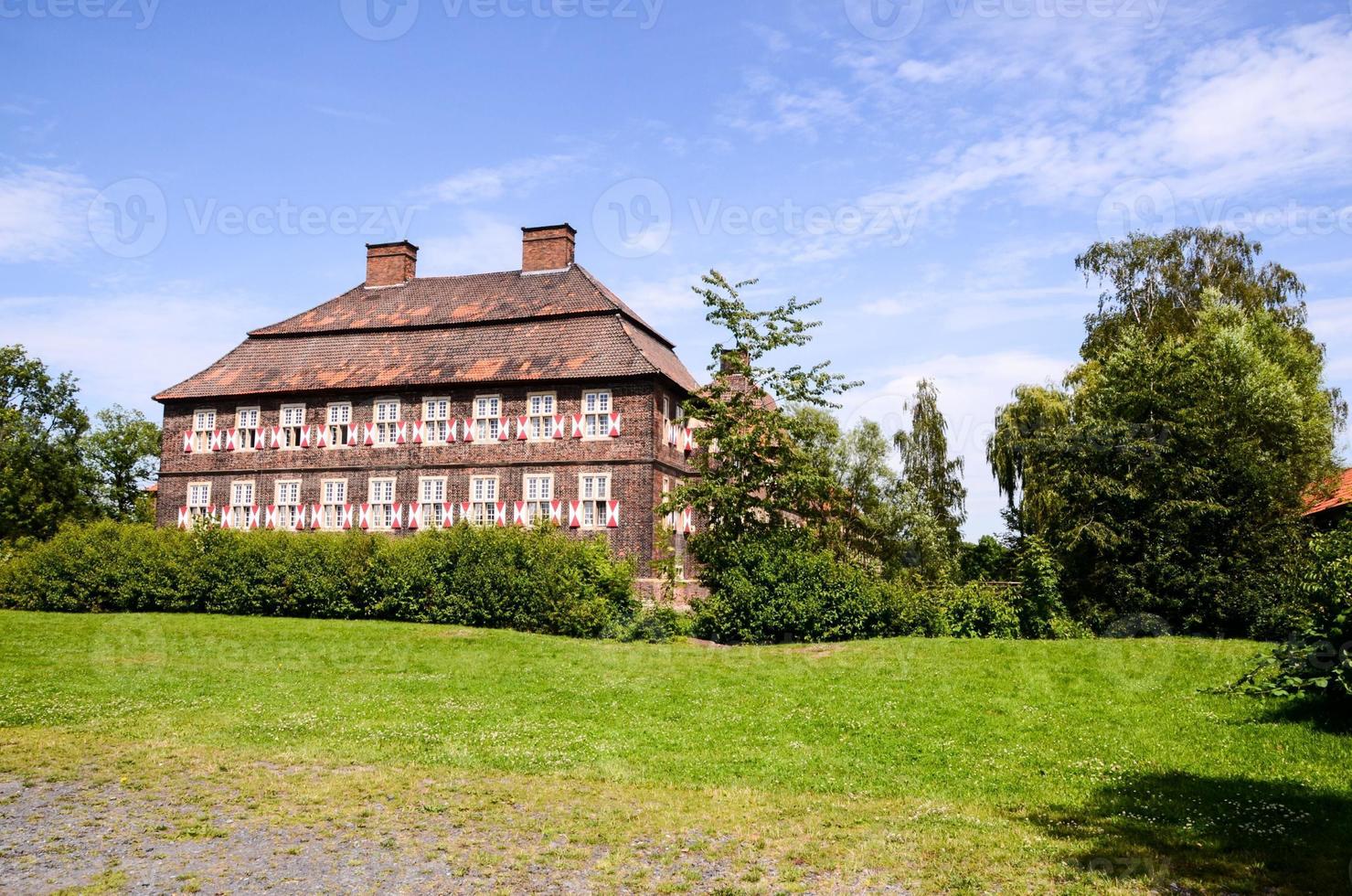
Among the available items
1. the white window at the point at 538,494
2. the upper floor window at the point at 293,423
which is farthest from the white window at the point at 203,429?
the white window at the point at 538,494

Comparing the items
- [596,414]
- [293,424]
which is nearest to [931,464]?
[596,414]

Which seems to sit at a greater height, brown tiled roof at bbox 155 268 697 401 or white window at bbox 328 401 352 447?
brown tiled roof at bbox 155 268 697 401

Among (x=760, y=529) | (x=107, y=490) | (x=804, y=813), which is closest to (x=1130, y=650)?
(x=760, y=529)

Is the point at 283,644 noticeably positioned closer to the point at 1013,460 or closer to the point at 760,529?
the point at 760,529

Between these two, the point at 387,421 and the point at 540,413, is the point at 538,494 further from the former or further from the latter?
the point at 387,421

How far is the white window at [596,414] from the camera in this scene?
111ft

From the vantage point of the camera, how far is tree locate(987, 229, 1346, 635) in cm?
2547

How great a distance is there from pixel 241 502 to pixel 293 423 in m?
3.21

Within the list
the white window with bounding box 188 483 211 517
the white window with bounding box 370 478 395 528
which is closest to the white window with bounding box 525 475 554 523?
the white window with bounding box 370 478 395 528

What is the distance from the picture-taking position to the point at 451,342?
37281mm

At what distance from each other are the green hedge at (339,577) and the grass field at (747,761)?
18.6 ft

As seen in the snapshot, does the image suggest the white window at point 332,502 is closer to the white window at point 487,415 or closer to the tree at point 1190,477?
the white window at point 487,415

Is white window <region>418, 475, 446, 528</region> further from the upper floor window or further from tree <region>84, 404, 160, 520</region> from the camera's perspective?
tree <region>84, 404, 160, 520</region>

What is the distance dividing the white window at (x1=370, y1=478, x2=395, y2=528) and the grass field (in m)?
14.8
